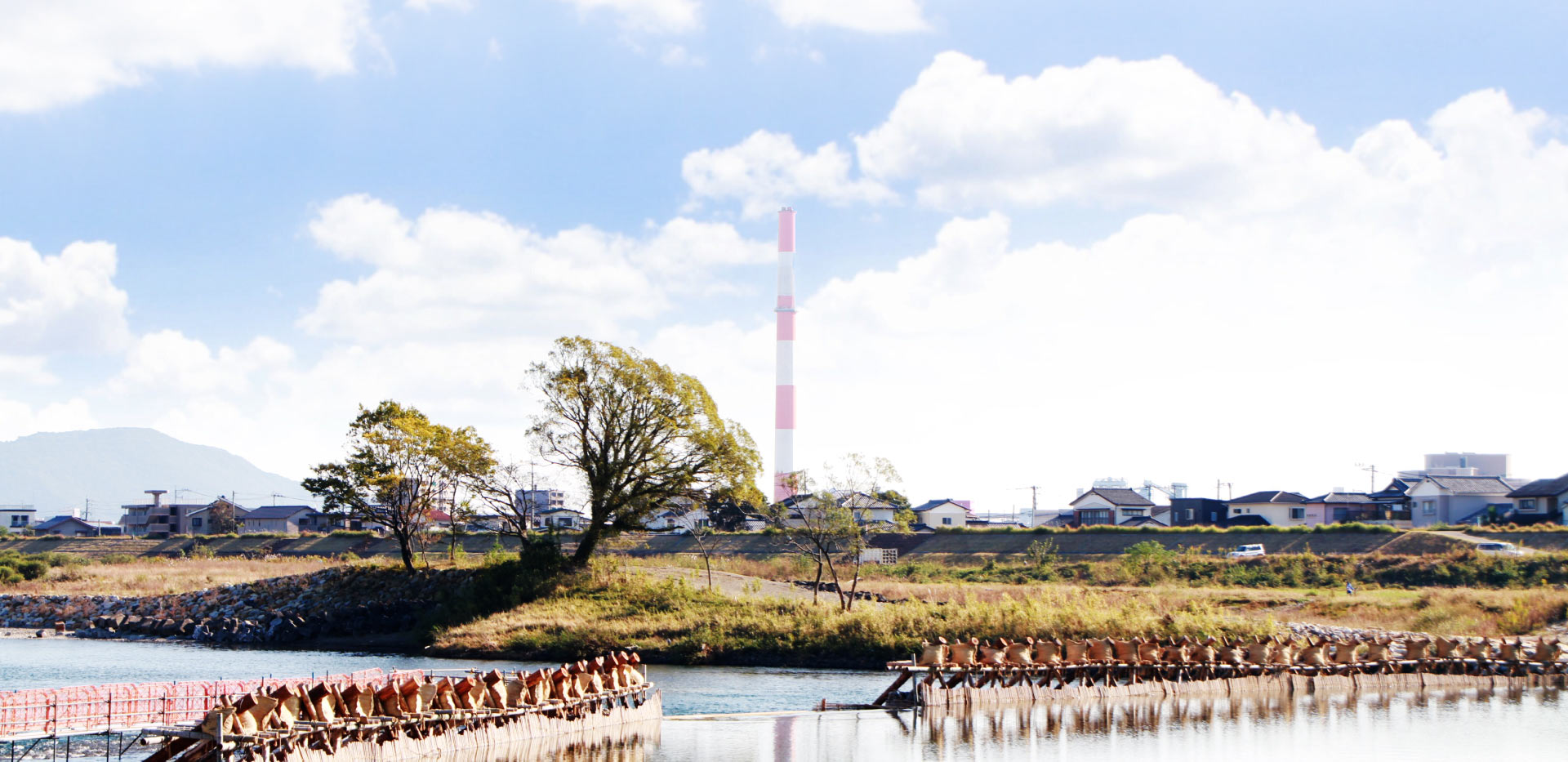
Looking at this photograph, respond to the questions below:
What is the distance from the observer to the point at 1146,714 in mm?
36875

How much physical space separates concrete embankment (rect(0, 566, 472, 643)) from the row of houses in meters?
67.8

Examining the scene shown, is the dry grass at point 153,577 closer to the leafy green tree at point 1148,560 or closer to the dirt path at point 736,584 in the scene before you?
the dirt path at point 736,584

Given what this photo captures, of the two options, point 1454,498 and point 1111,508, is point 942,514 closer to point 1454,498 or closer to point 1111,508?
point 1111,508

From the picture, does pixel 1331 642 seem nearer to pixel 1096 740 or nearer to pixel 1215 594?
pixel 1096 740

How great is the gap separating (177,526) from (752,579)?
437 feet

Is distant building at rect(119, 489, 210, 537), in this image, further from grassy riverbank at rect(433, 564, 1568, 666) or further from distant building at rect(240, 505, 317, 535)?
grassy riverbank at rect(433, 564, 1568, 666)

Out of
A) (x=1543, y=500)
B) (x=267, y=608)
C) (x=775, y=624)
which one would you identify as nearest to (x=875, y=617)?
(x=775, y=624)

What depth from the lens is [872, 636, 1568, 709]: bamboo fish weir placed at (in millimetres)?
37719

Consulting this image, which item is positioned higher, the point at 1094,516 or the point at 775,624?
the point at 1094,516

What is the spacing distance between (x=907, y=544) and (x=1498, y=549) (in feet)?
154

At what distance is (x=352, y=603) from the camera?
67.8 metres

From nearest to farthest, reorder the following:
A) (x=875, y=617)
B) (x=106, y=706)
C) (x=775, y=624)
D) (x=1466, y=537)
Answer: (x=106, y=706) → (x=875, y=617) → (x=775, y=624) → (x=1466, y=537)

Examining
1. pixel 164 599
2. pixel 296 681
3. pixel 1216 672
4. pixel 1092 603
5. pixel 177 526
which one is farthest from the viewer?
pixel 177 526

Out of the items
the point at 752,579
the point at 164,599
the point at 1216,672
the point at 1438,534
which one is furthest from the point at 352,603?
the point at 1438,534
